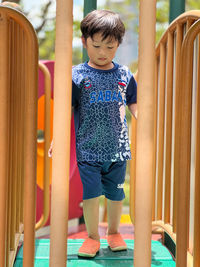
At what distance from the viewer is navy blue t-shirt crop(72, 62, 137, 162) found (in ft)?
5.74

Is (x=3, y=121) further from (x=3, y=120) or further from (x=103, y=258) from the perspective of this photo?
(x=103, y=258)

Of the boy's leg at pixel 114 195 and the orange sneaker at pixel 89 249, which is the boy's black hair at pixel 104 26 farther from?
the orange sneaker at pixel 89 249

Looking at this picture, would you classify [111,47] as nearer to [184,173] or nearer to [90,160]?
[90,160]

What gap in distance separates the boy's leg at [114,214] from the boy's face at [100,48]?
692 millimetres

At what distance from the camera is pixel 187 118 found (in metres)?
1.23

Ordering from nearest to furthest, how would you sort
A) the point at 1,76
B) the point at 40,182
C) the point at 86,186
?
the point at 1,76 → the point at 86,186 → the point at 40,182

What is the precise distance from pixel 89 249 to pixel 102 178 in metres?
0.34

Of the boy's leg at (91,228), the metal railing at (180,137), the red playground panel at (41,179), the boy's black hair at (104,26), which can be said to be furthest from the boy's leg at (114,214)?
the red playground panel at (41,179)

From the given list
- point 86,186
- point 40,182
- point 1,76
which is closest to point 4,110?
point 1,76

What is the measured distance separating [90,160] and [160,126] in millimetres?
595

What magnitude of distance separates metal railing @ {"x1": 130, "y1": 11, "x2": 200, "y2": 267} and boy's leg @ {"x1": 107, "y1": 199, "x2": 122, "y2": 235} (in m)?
0.26

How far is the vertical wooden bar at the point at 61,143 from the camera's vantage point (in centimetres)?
105

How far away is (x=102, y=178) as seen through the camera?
1.91m

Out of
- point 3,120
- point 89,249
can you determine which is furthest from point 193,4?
point 3,120
